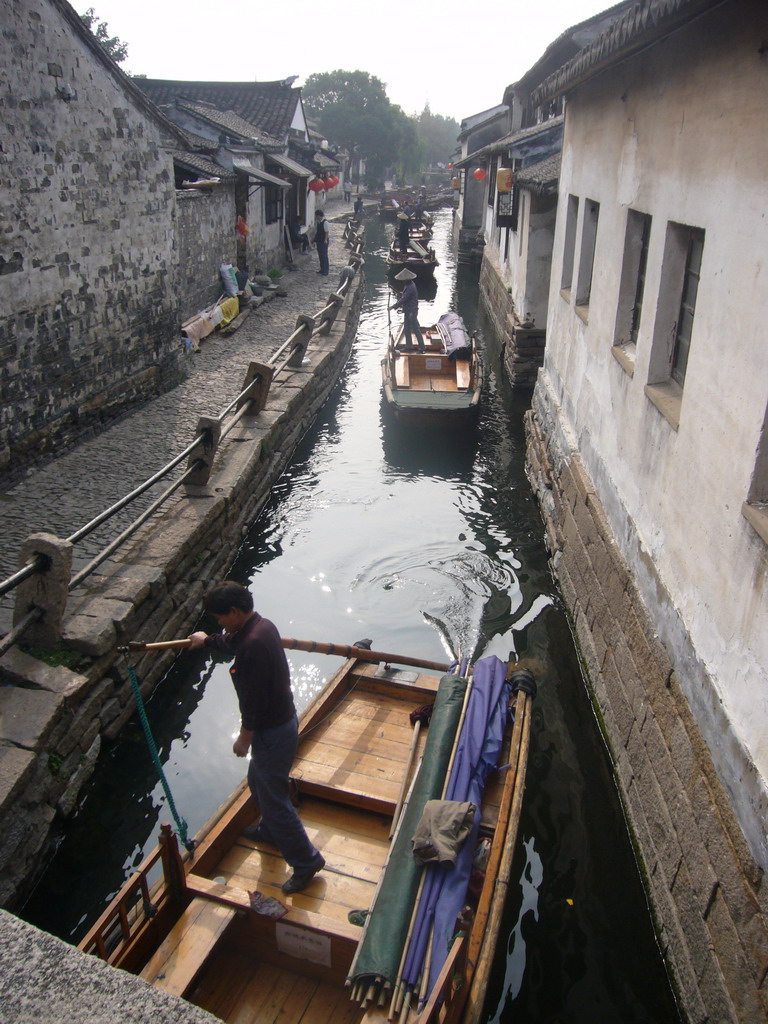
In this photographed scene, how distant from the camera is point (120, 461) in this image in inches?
384

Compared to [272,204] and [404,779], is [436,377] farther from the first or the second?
[272,204]

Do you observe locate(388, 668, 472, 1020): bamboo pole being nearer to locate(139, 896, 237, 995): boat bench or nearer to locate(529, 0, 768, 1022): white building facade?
locate(139, 896, 237, 995): boat bench

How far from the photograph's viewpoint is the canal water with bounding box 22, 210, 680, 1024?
5.05 m

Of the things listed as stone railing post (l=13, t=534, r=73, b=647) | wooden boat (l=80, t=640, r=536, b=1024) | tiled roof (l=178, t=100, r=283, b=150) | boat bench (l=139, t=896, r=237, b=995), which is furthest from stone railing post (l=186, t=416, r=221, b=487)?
tiled roof (l=178, t=100, r=283, b=150)

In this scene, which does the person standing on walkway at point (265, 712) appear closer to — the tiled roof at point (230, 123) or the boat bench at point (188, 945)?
the boat bench at point (188, 945)

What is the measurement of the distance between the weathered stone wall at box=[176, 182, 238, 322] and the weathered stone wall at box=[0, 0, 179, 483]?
12.3 ft

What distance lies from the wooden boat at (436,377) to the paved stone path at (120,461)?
103 inches

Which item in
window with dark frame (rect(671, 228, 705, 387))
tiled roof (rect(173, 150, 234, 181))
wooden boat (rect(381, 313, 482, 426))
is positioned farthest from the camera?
tiled roof (rect(173, 150, 234, 181))

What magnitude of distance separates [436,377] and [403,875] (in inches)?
470

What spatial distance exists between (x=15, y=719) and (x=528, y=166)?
53.3 feet

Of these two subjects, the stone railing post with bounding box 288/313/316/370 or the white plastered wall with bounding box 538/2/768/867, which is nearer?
the white plastered wall with bounding box 538/2/768/867

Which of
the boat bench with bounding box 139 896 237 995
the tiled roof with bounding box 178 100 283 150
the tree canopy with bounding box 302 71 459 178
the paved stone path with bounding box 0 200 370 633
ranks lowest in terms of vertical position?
the boat bench with bounding box 139 896 237 995

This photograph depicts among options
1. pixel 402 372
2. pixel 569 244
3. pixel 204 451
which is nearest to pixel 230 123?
pixel 402 372

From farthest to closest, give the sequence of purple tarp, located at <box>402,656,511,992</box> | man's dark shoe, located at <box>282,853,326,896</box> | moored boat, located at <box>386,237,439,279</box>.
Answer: moored boat, located at <box>386,237,439,279</box>
man's dark shoe, located at <box>282,853,326,896</box>
purple tarp, located at <box>402,656,511,992</box>
